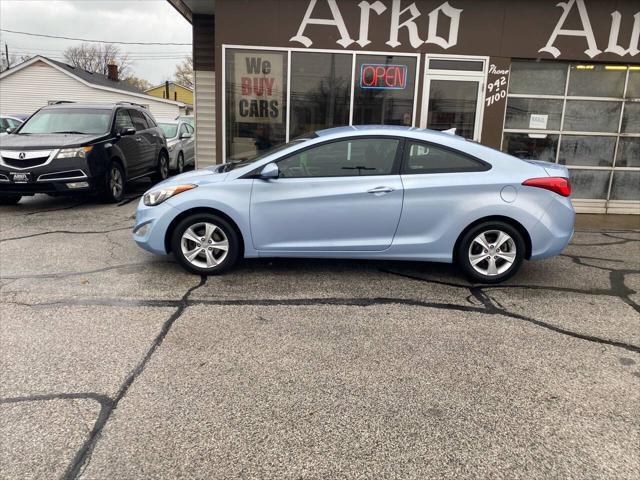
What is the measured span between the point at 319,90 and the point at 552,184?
514 centimetres

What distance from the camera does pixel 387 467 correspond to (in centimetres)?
254

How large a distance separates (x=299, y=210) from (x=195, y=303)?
1367 millimetres

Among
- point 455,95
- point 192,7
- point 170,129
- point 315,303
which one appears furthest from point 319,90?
point 170,129

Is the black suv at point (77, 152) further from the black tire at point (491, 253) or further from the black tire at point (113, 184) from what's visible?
the black tire at point (491, 253)

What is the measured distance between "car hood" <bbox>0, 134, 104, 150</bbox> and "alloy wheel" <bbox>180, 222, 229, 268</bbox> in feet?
14.8

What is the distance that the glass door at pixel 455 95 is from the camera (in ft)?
29.7

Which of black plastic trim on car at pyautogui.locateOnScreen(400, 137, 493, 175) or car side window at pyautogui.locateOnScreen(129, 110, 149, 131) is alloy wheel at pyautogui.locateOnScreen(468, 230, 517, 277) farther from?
car side window at pyautogui.locateOnScreen(129, 110, 149, 131)

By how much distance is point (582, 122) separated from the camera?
9.55 metres

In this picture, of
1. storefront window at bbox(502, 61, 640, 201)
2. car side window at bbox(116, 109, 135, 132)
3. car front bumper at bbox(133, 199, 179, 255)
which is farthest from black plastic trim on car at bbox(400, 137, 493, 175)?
car side window at bbox(116, 109, 135, 132)

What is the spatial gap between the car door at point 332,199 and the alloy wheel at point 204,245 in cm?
37

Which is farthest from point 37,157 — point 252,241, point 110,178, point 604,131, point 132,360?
point 604,131

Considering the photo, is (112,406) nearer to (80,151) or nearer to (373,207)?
(373,207)

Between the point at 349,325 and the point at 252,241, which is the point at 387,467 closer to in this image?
the point at 349,325

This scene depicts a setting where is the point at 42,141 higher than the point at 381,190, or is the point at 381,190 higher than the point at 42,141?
the point at 42,141
